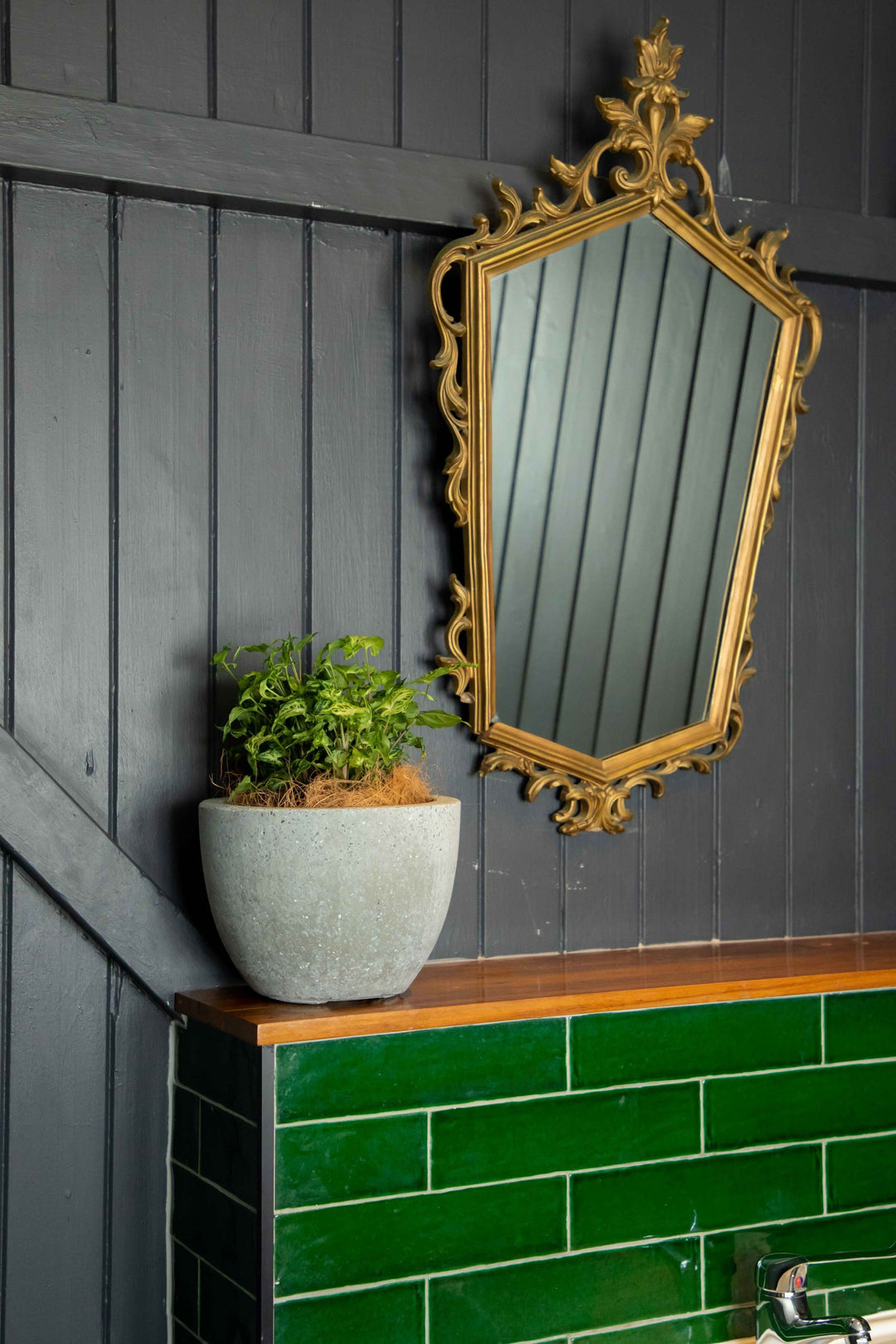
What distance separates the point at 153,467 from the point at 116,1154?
2.57 feet

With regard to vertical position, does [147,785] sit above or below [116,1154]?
above

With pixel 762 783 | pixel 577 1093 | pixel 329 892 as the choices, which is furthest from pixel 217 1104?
pixel 762 783

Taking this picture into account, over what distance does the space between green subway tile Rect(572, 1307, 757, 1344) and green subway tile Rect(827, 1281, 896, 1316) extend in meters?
0.12

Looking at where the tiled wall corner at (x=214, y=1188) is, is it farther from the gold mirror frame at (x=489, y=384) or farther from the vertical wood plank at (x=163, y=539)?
the gold mirror frame at (x=489, y=384)

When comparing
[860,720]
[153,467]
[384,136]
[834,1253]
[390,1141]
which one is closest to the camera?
[390,1141]

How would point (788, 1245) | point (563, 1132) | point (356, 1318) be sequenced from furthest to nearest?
point (788, 1245)
point (563, 1132)
point (356, 1318)

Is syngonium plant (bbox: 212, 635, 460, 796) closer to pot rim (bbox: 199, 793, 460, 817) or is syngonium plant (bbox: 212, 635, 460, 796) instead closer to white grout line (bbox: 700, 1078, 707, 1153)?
pot rim (bbox: 199, 793, 460, 817)

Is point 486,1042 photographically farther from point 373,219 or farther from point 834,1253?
point 373,219

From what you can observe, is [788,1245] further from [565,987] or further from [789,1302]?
[565,987]

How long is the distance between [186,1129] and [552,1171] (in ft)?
1.33

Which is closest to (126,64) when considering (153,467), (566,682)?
(153,467)

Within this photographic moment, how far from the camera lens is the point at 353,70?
155 cm

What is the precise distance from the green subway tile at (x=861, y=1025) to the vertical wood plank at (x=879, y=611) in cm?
37

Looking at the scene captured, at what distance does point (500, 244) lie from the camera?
1.54 meters
